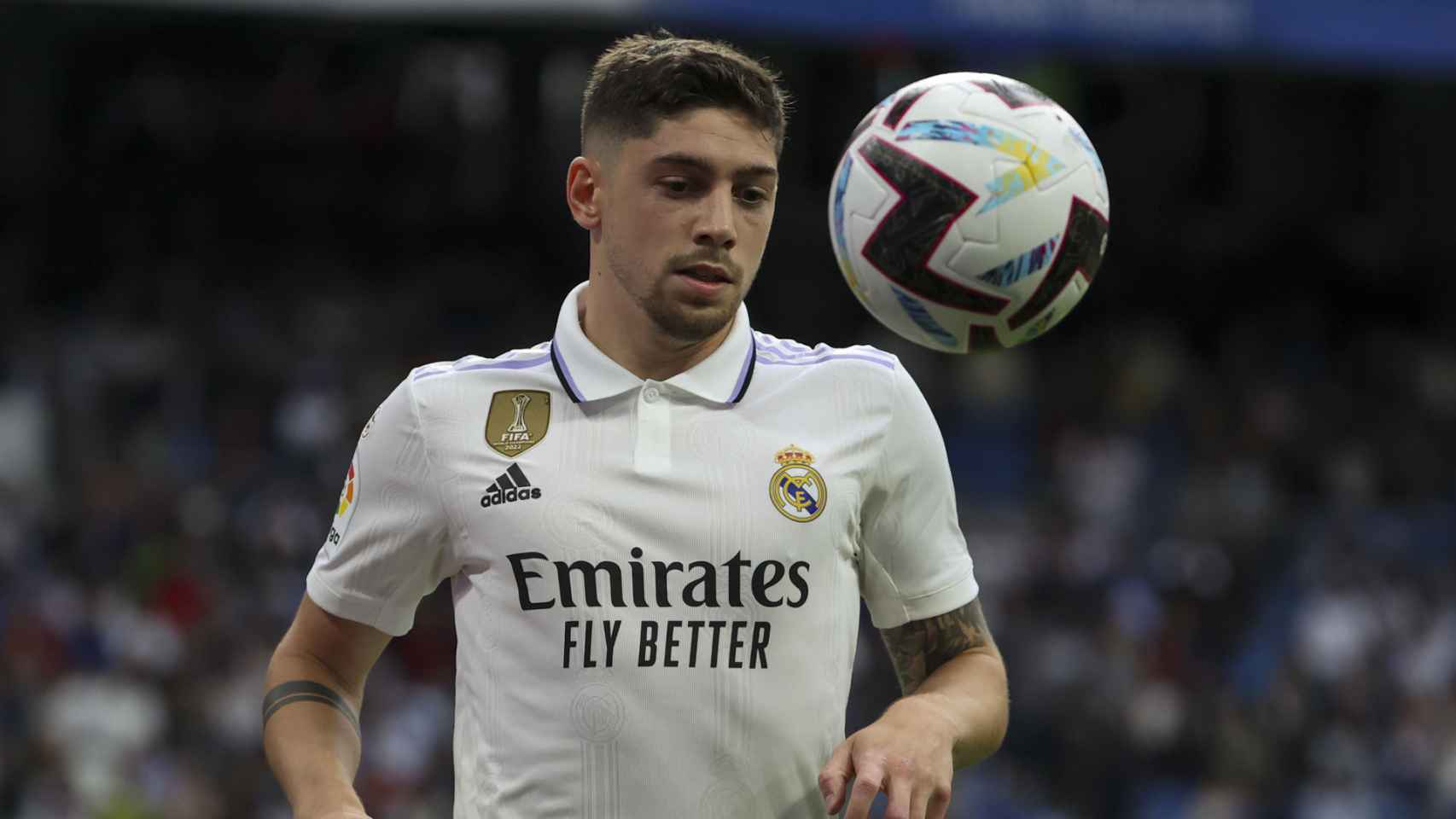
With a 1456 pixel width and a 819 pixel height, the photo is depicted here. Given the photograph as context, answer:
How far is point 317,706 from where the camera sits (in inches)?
130

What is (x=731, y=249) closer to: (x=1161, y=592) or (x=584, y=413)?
(x=584, y=413)

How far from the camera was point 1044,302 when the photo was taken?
11.3 feet

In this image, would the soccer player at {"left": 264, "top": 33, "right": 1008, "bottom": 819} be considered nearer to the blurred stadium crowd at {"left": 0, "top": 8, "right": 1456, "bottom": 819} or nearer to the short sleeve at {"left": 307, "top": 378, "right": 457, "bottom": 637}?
the short sleeve at {"left": 307, "top": 378, "right": 457, "bottom": 637}

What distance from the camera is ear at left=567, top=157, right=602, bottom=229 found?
128 inches

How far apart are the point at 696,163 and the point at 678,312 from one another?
0.25 metres

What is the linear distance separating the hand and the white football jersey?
230 millimetres

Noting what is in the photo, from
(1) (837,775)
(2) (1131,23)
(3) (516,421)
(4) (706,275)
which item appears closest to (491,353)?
(2) (1131,23)

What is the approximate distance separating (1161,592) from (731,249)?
10.9 m

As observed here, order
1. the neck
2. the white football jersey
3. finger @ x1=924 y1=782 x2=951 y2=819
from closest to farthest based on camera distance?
Answer: 1. finger @ x1=924 y1=782 x2=951 y2=819
2. the white football jersey
3. the neck

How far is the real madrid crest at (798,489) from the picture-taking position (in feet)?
10.2

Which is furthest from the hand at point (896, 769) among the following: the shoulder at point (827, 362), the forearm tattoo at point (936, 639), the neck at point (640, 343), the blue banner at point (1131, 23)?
the blue banner at point (1131, 23)

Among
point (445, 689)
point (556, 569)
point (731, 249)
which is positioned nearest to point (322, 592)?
point (556, 569)

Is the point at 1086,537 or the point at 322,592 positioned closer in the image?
the point at 322,592

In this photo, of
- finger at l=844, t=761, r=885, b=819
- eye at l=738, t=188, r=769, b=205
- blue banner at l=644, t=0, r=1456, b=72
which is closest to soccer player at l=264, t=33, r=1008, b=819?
eye at l=738, t=188, r=769, b=205
